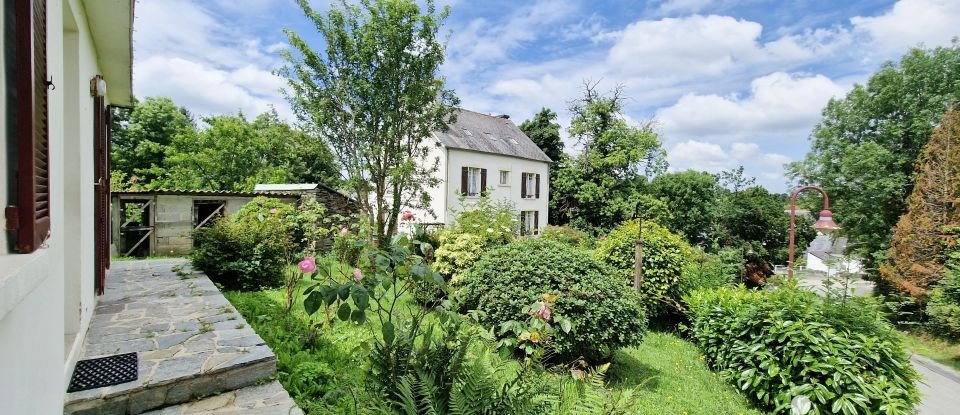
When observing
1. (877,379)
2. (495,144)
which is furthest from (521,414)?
(495,144)

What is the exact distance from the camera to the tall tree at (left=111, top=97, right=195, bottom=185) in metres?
24.8

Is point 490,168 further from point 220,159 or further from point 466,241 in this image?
Result: point 220,159

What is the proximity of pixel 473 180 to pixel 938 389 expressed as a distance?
15935mm

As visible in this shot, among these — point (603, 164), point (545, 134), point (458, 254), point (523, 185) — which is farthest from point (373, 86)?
point (545, 134)

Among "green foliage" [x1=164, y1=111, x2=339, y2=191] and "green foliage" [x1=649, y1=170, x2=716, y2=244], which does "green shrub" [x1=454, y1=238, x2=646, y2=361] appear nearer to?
"green foliage" [x1=164, y1=111, x2=339, y2=191]

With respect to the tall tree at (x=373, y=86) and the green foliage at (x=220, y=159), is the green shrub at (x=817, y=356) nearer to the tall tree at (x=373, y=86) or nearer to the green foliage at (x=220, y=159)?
the tall tree at (x=373, y=86)

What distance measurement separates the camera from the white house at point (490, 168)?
18703 mm

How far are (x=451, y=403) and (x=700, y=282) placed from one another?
811 cm

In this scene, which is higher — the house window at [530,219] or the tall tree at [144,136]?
the tall tree at [144,136]

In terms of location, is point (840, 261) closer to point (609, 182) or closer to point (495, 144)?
point (495, 144)

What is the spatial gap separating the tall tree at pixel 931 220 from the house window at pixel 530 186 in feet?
48.4

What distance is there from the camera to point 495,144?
22078mm

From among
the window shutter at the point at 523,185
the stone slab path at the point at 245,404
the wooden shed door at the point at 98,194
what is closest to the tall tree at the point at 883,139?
the window shutter at the point at 523,185

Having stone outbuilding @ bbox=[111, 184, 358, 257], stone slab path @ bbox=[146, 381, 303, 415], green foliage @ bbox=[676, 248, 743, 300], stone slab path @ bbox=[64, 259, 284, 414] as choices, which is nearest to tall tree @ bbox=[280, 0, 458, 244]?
stone outbuilding @ bbox=[111, 184, 358, 257]
